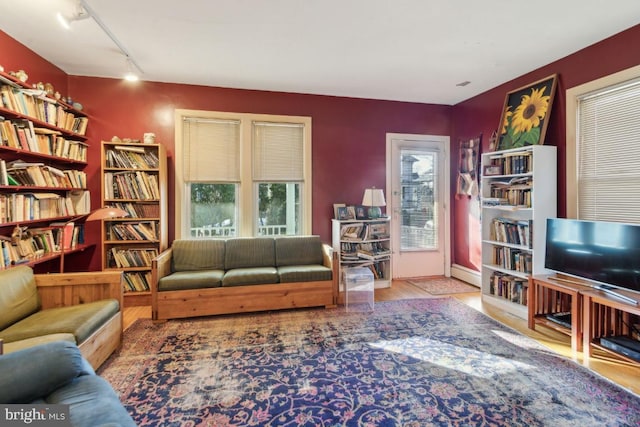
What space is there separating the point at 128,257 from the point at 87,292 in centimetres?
117

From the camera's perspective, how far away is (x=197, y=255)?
377cm

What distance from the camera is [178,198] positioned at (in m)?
4.07

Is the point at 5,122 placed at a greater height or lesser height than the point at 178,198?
greater

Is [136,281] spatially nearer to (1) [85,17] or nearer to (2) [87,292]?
(2) [87,292]

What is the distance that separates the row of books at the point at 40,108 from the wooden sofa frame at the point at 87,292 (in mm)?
1489

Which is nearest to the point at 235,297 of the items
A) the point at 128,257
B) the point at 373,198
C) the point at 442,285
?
the point at 128,257

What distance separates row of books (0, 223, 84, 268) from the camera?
2.65 meters

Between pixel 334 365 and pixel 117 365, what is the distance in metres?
1.68

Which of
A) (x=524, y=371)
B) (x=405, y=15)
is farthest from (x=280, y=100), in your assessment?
(x=524, y=371)

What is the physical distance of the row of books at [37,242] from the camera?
8.70ft

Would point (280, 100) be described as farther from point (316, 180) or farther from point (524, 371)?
point (524, 371)

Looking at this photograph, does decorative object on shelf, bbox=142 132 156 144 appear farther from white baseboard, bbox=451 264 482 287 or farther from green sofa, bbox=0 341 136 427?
white baseboard, bbox=451 264 482 287

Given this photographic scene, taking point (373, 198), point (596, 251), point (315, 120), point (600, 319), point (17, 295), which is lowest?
point (600, 319)

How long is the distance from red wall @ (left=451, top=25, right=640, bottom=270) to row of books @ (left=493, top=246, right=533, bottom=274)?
0.57 m
